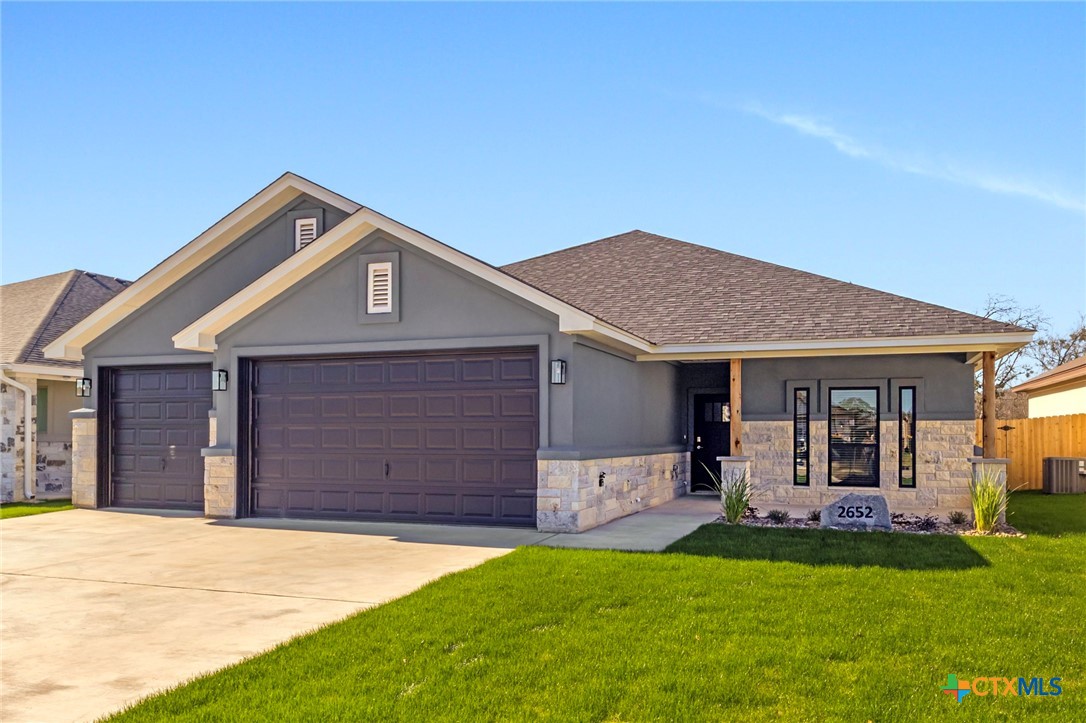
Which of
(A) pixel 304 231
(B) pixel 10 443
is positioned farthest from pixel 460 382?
(B) pixel 10 443

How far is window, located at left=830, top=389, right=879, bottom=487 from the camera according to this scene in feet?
49.6

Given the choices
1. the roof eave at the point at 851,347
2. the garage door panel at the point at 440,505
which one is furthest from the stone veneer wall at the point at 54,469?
the roof eave at the point at 851,347

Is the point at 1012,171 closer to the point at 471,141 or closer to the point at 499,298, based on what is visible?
the point at 471,141

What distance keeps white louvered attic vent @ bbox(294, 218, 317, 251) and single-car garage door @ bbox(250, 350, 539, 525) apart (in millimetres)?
2413

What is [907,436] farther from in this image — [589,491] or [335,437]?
[335,437]

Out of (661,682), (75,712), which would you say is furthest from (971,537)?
(75,712)

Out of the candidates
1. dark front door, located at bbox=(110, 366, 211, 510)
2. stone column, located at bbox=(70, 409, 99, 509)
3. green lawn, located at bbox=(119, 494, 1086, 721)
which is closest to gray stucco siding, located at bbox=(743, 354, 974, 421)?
green lawn, located at bbox=(119, 494, 1086, 721)

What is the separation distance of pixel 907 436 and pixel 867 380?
47.4 inches

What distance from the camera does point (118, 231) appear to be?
656 inches

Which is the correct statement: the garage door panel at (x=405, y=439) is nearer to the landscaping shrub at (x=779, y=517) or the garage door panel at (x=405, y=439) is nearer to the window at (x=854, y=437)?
the landscaping shrub at (x=779, y=517)

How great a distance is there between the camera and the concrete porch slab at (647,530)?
10406 mm

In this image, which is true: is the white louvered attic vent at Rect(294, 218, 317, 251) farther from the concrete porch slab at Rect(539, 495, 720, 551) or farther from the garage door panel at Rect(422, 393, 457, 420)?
the concrete porch slab at Rect(539, 495, 720, 551)

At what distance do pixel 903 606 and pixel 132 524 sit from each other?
36.7 ft

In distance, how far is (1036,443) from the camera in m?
20.8
